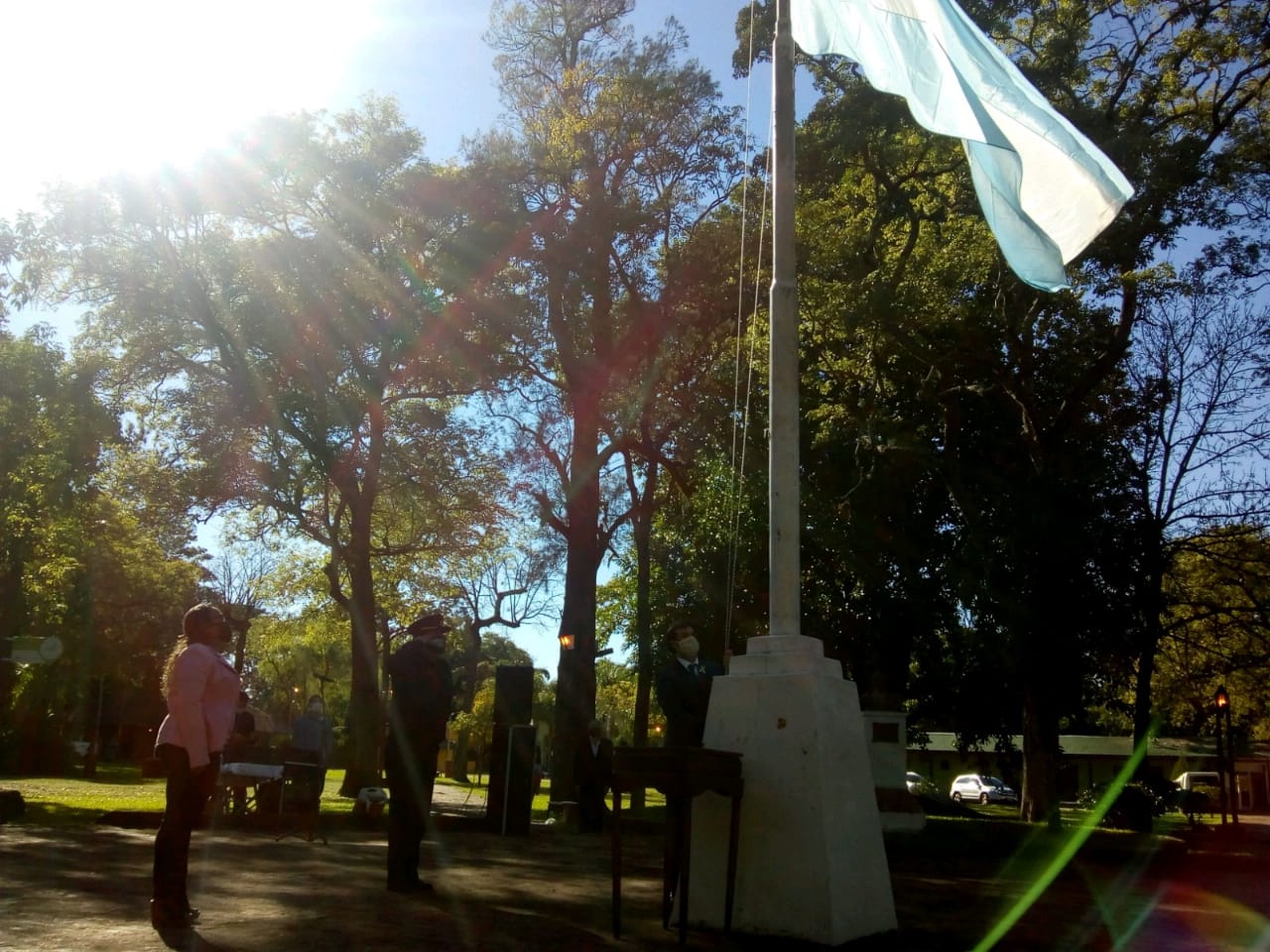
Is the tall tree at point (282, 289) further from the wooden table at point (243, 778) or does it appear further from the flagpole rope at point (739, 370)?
the wooden table at point (243, 778)

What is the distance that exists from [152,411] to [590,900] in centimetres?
2181

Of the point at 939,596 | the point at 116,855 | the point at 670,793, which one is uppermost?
the point at 939,596

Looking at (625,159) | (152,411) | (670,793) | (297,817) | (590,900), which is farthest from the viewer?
(152,411)

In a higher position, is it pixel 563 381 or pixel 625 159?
pixel 625 159

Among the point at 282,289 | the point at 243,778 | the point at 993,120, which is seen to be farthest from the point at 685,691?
the point at 282,289

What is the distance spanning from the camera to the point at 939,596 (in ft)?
81.1

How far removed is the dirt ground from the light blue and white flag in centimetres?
411

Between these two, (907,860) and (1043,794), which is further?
(1043,794)

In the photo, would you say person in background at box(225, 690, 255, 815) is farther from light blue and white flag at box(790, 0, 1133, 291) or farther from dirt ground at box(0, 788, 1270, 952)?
light blue and white flag at box(790, 0, 1133, 291)

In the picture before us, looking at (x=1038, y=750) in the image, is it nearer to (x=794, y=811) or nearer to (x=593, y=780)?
(x=593, y=780)

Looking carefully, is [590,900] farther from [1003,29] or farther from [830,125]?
[1003,29]

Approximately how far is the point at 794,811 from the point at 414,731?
2.88 metres

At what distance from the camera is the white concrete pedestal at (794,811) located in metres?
6.25

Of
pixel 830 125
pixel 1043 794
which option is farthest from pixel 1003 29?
pixel 1043 794
